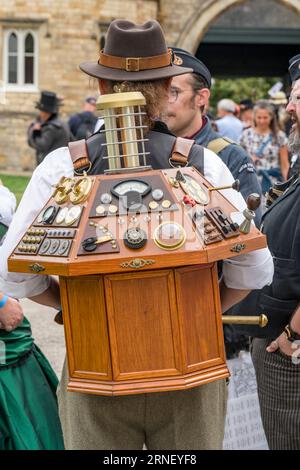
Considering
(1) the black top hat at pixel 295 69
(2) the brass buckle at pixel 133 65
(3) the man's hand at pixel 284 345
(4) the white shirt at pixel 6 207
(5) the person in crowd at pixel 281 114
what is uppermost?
(5) the person in crowd at pixel 281 114

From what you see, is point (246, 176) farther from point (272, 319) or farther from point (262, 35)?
point (262, 35)

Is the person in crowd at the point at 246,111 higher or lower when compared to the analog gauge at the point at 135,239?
higher

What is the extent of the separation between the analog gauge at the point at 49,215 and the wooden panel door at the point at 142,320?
0.81ft

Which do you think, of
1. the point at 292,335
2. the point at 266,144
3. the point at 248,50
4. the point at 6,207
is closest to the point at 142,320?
the point at 292,335

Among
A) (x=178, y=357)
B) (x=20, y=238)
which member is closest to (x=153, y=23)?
(x=20, y=238)

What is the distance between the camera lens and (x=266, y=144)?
411 inches

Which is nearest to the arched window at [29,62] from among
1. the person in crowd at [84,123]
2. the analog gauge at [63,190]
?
the person in crowd at [84,123]

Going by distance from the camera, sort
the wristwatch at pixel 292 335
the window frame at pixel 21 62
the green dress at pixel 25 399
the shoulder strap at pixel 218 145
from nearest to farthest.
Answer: the wristwatch at pixel 292 335 → the green dress at pixel 25 399 → the shoulder strap at pixel 218 145 → the window frame at pixel 21 62

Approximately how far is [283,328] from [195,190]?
104cm

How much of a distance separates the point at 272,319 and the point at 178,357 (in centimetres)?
101

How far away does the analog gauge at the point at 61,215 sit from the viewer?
8.98ft

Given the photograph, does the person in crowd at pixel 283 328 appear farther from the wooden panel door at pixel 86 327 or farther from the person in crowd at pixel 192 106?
the wooden panel door at pixel 86 327

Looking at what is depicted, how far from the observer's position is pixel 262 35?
1182 inches

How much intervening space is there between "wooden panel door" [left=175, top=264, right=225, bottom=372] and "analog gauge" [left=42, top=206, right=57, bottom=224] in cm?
39
